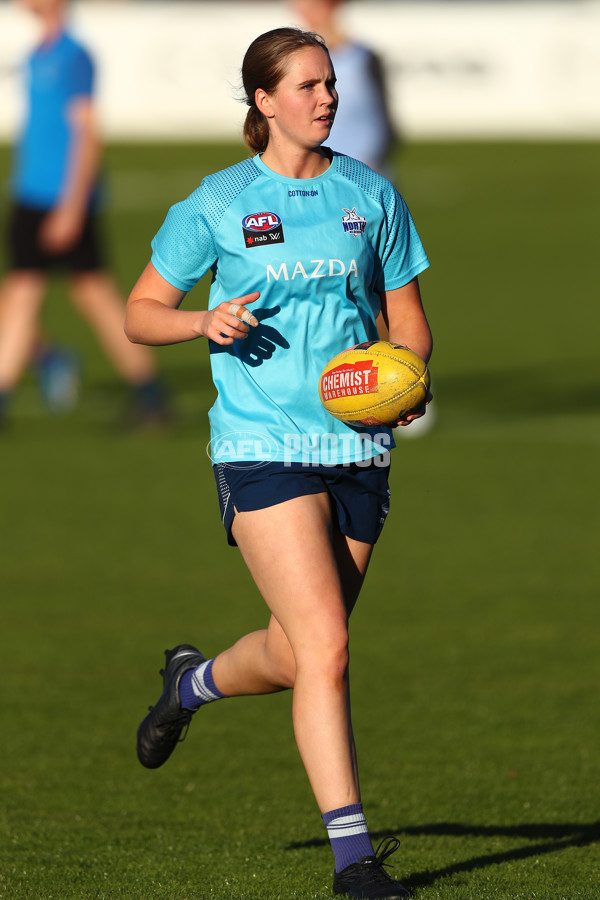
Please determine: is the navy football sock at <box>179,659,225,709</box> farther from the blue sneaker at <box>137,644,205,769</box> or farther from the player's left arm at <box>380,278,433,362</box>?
the player's left arm at <box>380,278,433,362</box>

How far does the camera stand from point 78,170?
10.8 m

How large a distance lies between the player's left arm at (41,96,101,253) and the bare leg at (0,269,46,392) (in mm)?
412

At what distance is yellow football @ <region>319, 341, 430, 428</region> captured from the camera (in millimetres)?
4250

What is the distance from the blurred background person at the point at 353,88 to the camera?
30.2 ft

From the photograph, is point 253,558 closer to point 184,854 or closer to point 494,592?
point 184,854

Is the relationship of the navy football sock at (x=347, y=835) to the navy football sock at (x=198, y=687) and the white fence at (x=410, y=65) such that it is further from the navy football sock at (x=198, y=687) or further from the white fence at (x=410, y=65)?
the white fence at (x=410, y=65)

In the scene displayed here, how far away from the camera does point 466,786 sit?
17.7 feet

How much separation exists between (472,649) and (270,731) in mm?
1251

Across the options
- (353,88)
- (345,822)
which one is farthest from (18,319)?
(345,822)

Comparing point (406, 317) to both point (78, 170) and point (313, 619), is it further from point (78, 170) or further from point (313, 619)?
point (78, 170)

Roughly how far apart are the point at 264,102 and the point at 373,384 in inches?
34.9

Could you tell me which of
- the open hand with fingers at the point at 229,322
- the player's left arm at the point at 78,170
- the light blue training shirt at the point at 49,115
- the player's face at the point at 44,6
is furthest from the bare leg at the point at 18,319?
the open hand with fingers at the point at 229,322

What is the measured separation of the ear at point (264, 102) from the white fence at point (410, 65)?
30233mm

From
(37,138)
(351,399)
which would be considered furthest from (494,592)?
(37,138)
